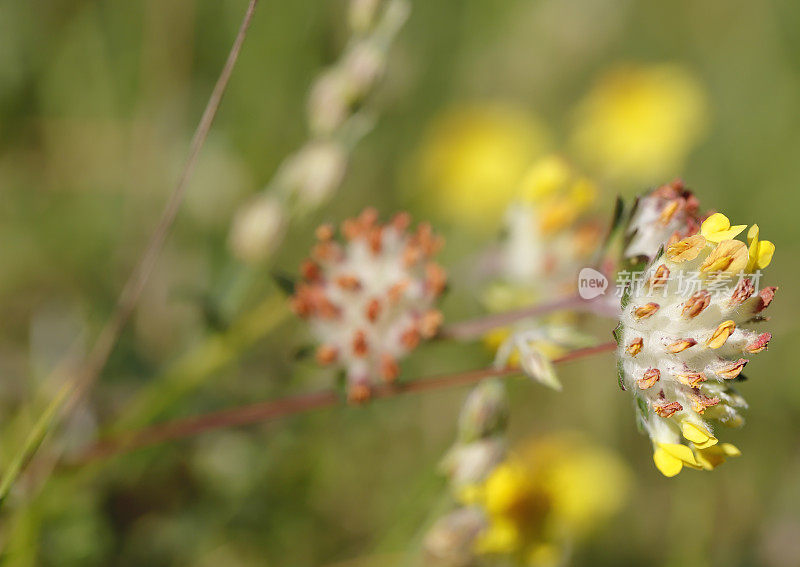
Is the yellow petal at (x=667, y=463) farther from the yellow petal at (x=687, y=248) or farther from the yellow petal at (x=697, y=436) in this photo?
the yellow petal at (x=687, y=248)

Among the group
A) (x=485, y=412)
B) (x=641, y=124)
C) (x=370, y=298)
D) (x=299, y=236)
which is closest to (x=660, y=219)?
(x=485, y=412)

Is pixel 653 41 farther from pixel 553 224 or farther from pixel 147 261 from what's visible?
pixel 147 261

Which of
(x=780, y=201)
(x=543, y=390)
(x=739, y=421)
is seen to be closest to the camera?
(x=739, y=421)

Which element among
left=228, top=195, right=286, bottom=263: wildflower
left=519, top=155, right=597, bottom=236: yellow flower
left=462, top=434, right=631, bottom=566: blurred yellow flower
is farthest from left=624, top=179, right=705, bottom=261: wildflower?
left=228, top=195, right=286, bottom=263: wildflower

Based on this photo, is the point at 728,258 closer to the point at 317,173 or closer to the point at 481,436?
the point at 481,436

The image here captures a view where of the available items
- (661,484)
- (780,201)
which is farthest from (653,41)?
(661,484)

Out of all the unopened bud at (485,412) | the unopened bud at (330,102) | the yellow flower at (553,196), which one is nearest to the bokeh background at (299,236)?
the unopened bud at (485,412)
